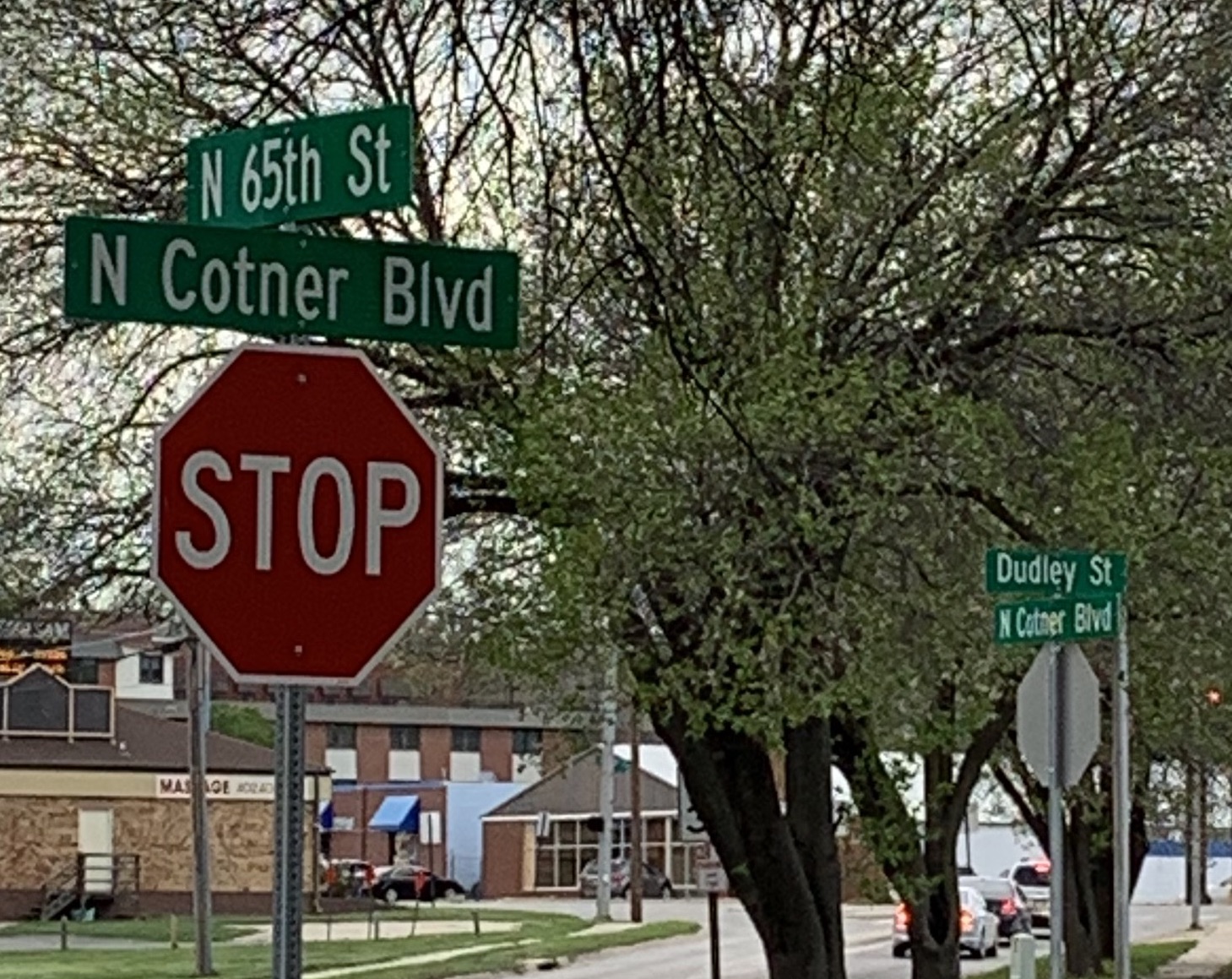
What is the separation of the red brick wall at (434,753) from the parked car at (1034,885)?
28564mm

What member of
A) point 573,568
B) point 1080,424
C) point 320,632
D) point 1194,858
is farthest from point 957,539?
point 1194,858

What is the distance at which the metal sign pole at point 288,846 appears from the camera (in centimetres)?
587

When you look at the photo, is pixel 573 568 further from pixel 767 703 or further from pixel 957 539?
pixel 957 539

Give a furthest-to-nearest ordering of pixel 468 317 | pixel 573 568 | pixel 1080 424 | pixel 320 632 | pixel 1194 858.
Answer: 1. pixel 1194 858
2. pixel 1080 424
3. pixel 573 568
4. pixel 468 317
5. pixel 320 632

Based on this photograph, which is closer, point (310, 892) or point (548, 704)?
point (548, 704)

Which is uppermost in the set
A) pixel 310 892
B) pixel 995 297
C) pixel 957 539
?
pixel 995 297

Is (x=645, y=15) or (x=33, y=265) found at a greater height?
(x=33, y=265)

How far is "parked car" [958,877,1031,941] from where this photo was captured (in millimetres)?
49156

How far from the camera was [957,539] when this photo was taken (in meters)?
15.8

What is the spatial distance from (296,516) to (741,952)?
128ft

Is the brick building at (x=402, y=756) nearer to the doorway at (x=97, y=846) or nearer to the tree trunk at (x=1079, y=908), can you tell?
the doorway at (x=97, y=846)

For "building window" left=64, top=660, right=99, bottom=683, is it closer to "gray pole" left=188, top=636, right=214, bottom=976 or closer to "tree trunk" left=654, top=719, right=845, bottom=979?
"gray pole" left=188, top=636, right=214, bottom=976

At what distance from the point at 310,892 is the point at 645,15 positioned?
5451cm

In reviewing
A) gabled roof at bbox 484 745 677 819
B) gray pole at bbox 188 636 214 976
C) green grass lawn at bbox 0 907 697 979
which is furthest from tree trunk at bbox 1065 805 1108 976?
gabled roof at bbox 484 745 677 819
